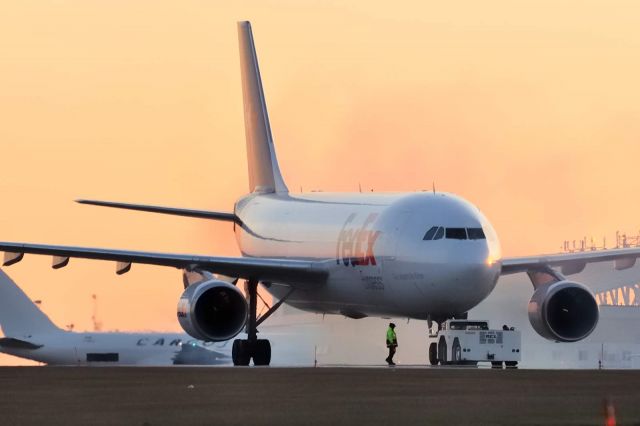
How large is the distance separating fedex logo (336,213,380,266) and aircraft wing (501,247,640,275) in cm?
392

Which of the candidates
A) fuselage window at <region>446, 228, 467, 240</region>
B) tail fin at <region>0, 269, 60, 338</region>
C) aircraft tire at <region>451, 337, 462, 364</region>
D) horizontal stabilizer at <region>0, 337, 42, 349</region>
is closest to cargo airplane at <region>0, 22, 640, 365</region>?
fuselage window at <region>446, 228, 467, 240</region>

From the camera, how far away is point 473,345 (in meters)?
46.4

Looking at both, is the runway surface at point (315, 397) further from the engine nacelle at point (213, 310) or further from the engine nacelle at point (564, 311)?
the engine nacelle at point (564, 311)

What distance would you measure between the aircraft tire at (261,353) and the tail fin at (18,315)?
44.0 metres

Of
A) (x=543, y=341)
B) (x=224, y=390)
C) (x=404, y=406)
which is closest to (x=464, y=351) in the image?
(x=224, y=390)

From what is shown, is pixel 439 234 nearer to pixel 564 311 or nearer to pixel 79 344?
pixel 564 311

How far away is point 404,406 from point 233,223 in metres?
35.2

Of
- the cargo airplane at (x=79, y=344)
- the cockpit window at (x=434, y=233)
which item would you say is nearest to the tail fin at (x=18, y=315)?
the cargo airplane at (x=79, y=344)

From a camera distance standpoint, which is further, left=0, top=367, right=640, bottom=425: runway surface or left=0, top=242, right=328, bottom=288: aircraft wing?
left=0, top=242, right=328, bottom=288: aircraft wing

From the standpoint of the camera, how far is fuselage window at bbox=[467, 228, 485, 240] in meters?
45.2

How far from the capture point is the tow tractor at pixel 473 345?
152 ft

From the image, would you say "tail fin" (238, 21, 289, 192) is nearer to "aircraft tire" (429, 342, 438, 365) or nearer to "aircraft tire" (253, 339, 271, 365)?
"aircraft tire" (253, 339, 271, 365)

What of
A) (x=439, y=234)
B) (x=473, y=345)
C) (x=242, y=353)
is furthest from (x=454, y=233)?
(x=242, y=353)

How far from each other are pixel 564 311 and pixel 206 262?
996 cm
